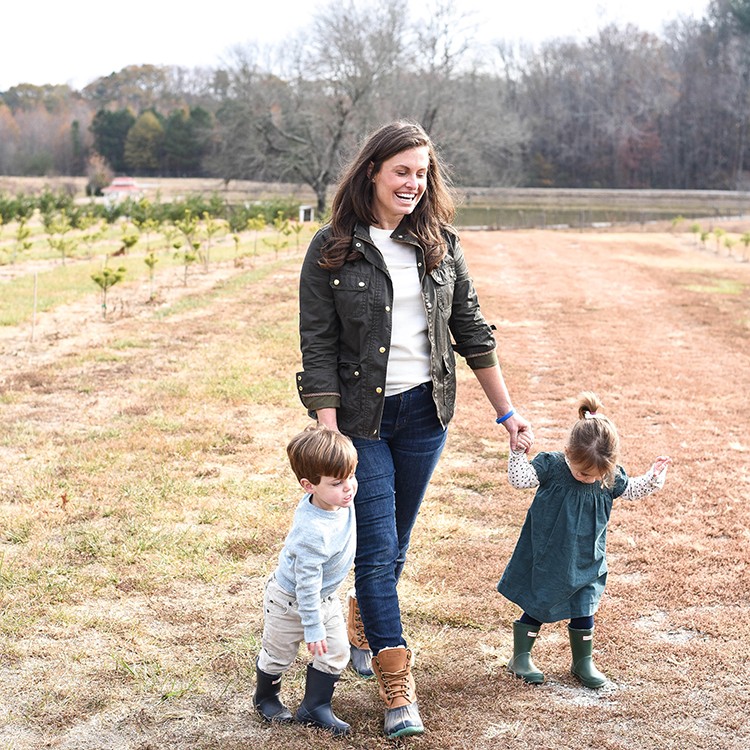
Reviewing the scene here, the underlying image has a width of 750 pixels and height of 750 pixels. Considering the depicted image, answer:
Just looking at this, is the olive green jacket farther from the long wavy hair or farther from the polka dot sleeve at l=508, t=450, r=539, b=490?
the polka dot sleeve at l=508, t=450, r=539, b=490

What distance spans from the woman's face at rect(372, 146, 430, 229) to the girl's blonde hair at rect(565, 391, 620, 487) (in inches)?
31.1

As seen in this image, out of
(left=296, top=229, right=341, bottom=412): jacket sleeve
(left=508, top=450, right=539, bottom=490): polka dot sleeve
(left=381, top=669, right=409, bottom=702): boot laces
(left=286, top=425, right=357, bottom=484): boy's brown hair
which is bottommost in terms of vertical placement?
(left=381, top=669, right=409, bottom=702): boot laces

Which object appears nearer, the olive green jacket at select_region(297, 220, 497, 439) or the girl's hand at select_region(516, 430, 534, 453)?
the olive green jacket at select_region(297, 220, 497, 439)

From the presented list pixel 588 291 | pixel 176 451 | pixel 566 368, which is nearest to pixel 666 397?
pixel 566 368

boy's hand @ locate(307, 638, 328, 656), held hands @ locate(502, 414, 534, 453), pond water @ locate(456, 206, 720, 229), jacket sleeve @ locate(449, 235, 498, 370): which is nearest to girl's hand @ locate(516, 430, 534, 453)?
held hands @ locate(502, 414, 534, 453)

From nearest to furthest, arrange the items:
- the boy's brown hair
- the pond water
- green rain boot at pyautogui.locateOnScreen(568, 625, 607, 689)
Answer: the boy's brown hair < green rain boot at pyautogui.locateOnScreen(568, 625, 607, 689) < the pond water

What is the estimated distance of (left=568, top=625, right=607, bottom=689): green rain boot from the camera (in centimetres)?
288

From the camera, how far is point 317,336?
8.50 ft

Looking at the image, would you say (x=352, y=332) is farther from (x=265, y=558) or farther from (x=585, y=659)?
(x=265, y=558)

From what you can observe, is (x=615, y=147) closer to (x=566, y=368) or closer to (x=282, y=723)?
(x=566, y=368)

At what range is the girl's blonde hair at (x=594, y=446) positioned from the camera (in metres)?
2.71

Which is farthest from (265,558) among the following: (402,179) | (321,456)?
(402,179)

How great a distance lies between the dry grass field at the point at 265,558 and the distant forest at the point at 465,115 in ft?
99.1

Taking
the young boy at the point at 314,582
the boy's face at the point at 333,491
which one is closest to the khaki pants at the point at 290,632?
the young boy at the point at 314,582
